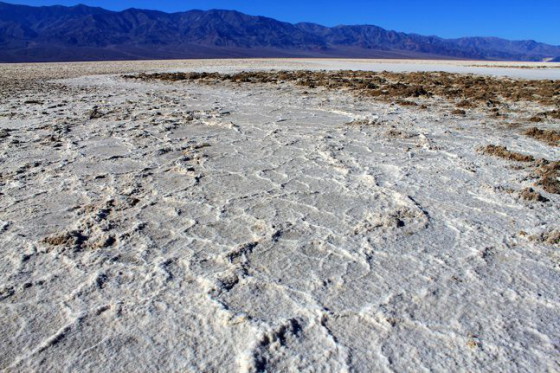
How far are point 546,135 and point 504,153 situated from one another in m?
1.49

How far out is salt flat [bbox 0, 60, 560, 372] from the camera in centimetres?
207

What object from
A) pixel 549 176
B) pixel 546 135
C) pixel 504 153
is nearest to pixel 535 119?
pixel 546 135

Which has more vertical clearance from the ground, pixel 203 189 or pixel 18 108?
pixel 203 189

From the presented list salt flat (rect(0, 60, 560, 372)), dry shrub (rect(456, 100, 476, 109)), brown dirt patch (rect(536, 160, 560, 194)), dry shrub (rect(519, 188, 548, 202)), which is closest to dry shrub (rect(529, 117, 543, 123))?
dry shrub (rect(456, 100, 476, 109))

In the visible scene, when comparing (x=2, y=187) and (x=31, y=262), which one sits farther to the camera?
(x=2, y=187)

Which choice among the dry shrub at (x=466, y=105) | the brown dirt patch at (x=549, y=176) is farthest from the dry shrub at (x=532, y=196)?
the dry shrub at (x=466, y=105)

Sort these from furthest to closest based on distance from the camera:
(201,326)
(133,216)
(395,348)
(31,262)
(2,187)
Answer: (2,187) → (133,216) → (31,262) → (201,326) → (395,348)

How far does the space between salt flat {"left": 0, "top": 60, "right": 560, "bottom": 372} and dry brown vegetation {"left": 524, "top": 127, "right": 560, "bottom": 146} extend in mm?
186

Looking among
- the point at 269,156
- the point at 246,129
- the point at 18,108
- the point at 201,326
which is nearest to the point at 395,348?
the point at 201,326

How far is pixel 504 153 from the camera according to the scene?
519 centimetres

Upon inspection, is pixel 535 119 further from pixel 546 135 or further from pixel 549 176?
pixel 549 176

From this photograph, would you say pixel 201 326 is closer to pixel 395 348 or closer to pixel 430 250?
pixel 395 348

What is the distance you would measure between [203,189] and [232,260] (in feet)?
4.35

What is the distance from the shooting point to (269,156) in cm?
515
